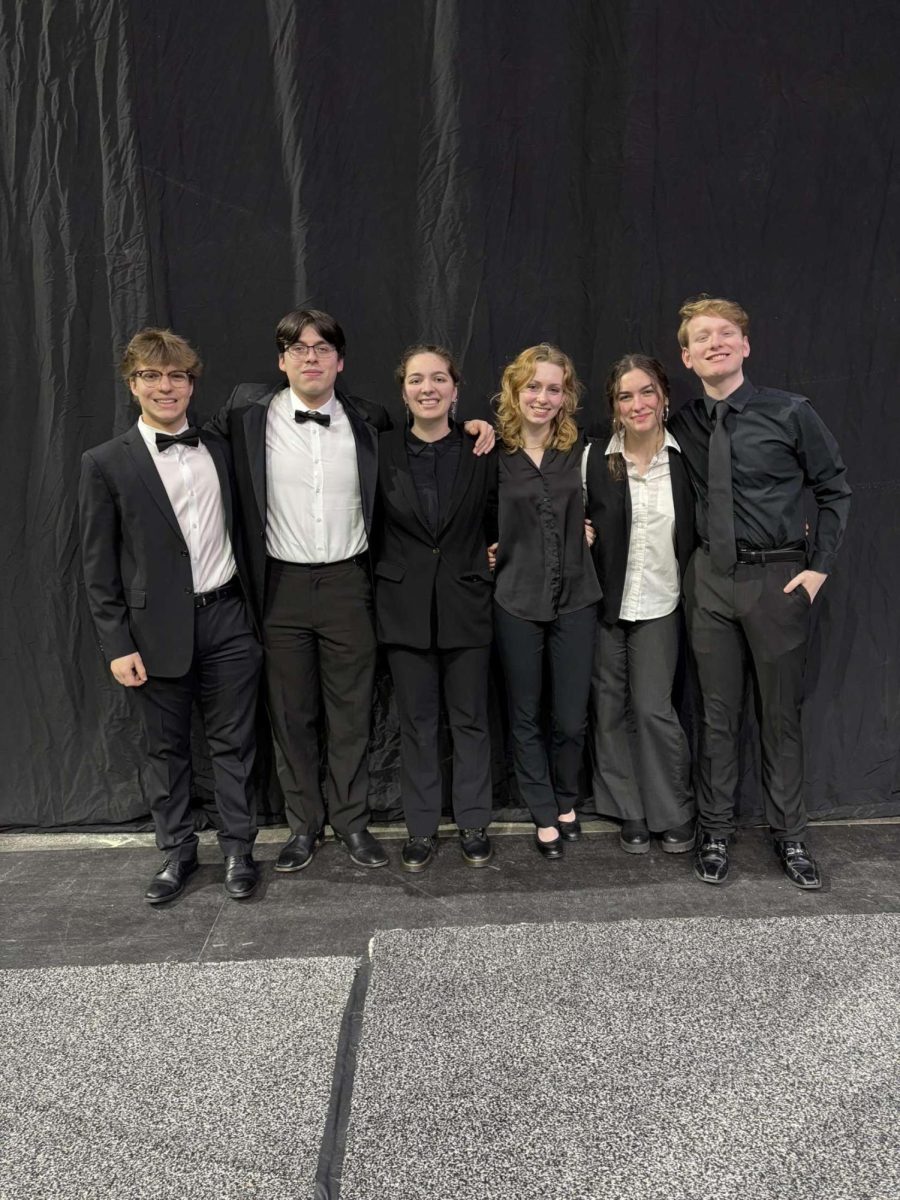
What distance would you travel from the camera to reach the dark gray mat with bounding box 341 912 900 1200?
1470 millimetres

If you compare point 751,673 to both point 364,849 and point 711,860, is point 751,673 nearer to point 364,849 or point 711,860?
point 711,860

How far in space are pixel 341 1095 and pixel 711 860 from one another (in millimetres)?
1320

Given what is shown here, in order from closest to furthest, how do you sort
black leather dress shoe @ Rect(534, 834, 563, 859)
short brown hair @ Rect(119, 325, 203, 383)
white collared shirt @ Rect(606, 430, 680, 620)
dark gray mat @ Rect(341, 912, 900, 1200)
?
dark gray mat @ Rect(341, 912, 900, 1200), short brown hair @ Rect(119, 325, 203, 383), white collared shirt @ Rect(606, 430, 680, 620), black leather dress shoe @ Rect(534, 834, 563, 859)

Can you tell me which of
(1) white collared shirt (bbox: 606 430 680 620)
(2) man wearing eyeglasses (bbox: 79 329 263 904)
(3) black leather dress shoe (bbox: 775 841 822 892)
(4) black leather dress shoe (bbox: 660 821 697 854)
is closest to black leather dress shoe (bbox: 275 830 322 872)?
(2) man wearing eyeglasses (bbox: 79 329 263 904)

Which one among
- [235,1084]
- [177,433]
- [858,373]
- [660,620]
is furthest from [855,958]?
[177,433]

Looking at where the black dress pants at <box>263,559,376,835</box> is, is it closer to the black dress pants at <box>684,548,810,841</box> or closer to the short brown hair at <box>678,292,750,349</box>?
the black dress pants at <box>684,548,810,841</box>

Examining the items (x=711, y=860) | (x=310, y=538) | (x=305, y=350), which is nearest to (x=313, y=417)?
(x=305, y=350)

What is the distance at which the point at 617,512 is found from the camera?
2471 mm

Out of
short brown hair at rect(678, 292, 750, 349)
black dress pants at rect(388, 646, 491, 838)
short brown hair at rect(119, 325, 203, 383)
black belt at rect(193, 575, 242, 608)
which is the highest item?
short brown hair at rect(678, 292, 750, 349)

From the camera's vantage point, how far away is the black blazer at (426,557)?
2400 millimetres

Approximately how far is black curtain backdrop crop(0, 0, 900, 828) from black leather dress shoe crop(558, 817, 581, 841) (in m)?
1.36

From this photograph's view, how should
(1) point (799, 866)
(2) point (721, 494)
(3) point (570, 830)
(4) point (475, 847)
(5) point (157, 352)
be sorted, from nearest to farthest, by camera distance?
(5) point (157, 352), (2) point (721, 494), (1) point (799, 866), (4) point (475, 847), (3) point (570, 830)

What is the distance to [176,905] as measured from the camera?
2.43 m

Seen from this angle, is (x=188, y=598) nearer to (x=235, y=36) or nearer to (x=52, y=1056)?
(x=52, y=1056)
